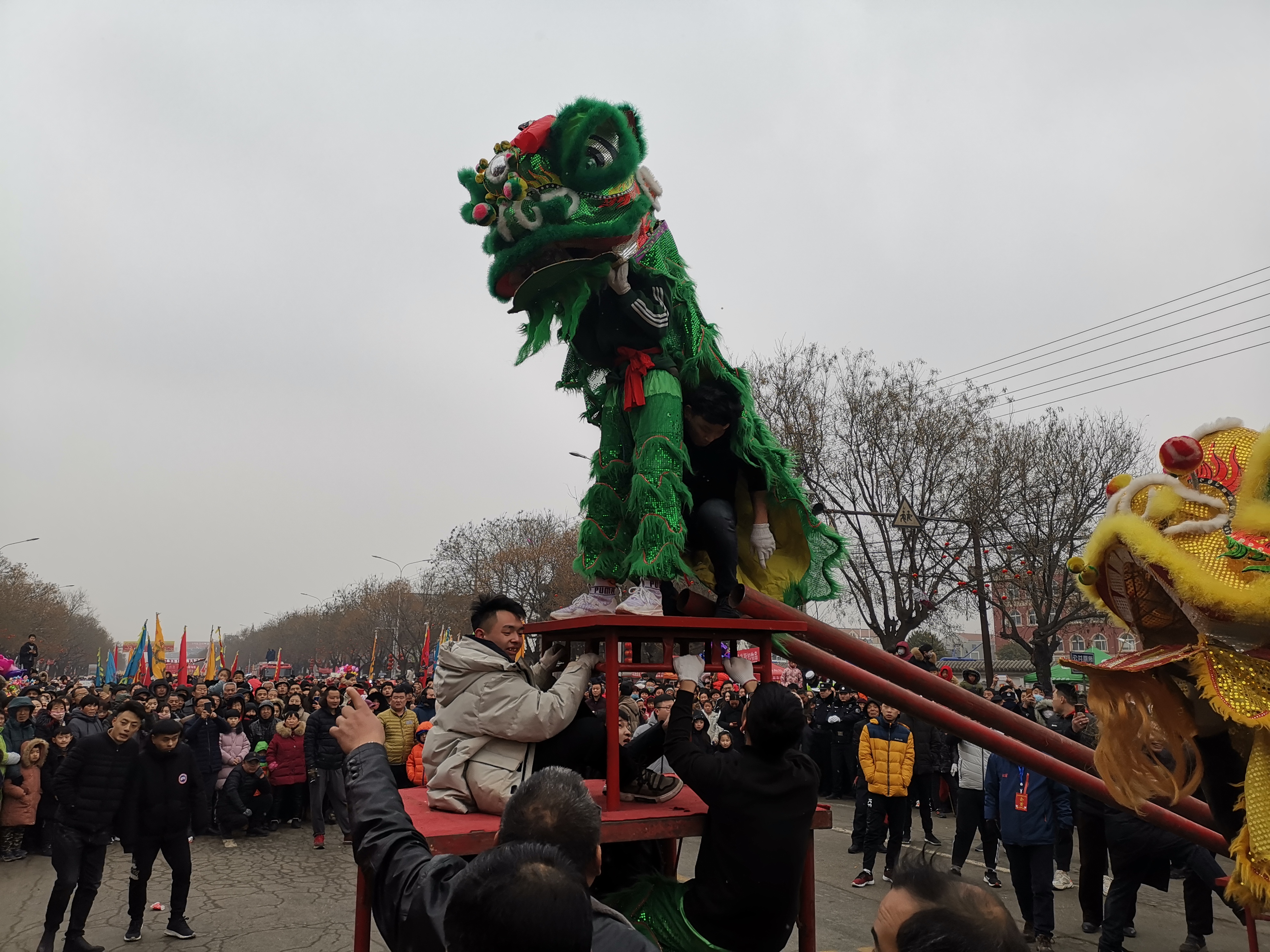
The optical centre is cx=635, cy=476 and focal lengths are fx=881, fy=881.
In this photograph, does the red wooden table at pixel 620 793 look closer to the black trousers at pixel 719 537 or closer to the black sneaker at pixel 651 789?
the black sneaker at pixel 651 789

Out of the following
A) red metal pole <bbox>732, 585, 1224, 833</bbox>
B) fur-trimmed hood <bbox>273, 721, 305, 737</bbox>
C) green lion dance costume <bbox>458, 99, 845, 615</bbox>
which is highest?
green lion dance costume <bbox>458, 99, 845, 615</bbox>

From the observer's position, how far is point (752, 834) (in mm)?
3014

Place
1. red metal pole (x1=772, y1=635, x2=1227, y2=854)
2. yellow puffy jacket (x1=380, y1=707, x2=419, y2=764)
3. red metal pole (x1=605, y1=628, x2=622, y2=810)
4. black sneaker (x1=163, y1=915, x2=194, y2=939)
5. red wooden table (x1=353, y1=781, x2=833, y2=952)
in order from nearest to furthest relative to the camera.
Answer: red wooden table (x1=353, y1=781, x2=833, y2=952) → red metal pole (x1=605, y1=628, x2=622, y2=810) → red metal pole (x1=772, y1=635, x2=1227, y2=854) → black sneaker (x1=163, y1=915, x2=194, y2=939) → yellow puffy jacket (x1=380, y1=707, x2=419, y2=764)

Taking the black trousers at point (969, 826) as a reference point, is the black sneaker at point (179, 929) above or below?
below

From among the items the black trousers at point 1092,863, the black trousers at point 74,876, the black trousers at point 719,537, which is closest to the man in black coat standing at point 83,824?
the black trousers at point 74,876

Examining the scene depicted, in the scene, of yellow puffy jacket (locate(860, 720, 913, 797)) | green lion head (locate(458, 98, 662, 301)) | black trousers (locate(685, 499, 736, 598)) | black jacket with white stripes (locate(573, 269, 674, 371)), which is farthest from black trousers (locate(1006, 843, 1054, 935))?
green lion head (locate(458, 98, 662, 301))

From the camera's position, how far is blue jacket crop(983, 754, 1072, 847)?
20.7 feet

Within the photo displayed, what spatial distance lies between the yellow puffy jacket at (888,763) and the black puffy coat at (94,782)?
20.2ft

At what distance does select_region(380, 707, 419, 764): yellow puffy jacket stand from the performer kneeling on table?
26.6ft

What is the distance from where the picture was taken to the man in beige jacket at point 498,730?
3086mm

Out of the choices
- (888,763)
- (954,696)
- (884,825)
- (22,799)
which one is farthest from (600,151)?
(22,799)

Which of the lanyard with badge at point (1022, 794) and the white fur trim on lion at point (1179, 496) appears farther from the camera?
the lanyard with badge at point (1022, 794)

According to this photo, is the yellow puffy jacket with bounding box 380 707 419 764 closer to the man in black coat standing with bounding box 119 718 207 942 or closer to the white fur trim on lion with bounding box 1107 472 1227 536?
the man in black coat standing with bounding box 119 718 207 942

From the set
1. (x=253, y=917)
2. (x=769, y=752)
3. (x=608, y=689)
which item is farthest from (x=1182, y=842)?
(x=253, y=917)
